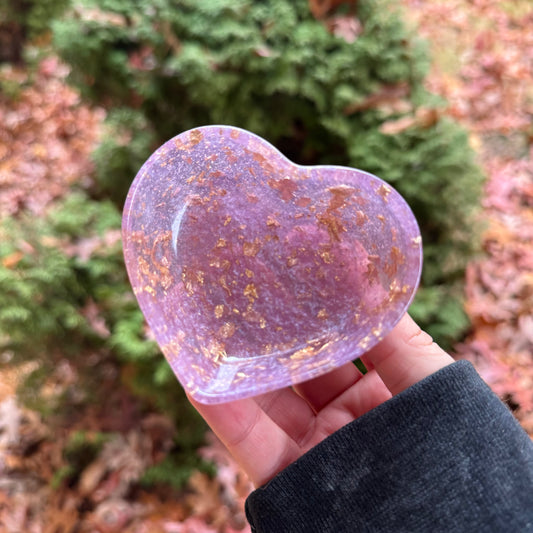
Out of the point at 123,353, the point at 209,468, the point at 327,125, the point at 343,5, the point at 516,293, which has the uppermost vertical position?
the point at 343,5

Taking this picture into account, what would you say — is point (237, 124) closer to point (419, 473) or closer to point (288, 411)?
point (288, 411)

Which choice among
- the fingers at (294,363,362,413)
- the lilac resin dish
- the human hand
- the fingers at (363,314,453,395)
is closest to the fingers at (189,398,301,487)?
the human hand

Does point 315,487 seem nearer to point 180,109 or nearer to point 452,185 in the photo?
point 452,185

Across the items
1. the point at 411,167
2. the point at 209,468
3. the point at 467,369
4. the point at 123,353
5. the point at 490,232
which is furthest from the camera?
the point at 490,232

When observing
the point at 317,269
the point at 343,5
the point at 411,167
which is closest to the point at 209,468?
the point at 317,269

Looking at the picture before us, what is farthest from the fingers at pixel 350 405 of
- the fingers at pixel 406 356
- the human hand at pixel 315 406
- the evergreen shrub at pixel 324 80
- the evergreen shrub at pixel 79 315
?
the evergreen shrub at pixel 79 315

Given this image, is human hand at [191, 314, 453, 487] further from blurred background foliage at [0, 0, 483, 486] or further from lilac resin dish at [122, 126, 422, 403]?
blurred background foliage at [0, 0, 483, 486]
